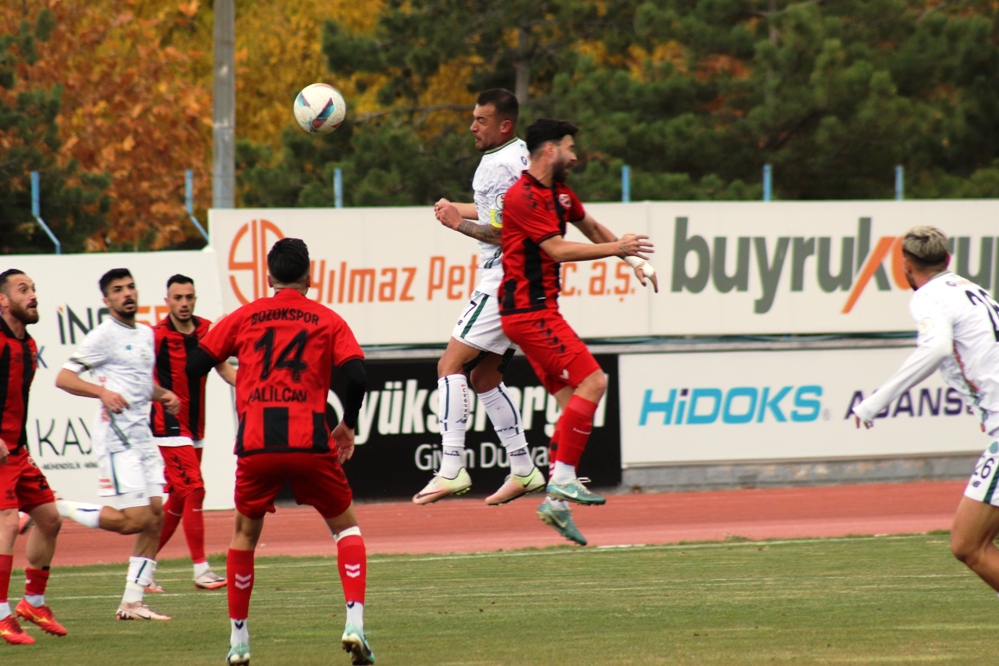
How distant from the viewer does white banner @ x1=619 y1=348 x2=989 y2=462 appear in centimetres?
1905

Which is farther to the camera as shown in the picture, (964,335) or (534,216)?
(534,216)

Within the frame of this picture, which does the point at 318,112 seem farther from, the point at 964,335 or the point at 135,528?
the point at 964,335

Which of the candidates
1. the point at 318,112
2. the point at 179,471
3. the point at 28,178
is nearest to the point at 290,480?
the point at 318,112

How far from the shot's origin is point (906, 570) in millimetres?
11984

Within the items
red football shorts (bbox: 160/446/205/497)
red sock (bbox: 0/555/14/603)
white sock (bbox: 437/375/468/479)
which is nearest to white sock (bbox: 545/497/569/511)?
white sock (bbox: 437/375/468/479)

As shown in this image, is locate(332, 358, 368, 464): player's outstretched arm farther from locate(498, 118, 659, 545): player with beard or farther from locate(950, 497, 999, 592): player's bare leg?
locate(950, 497, 999, 592): player's bare leg

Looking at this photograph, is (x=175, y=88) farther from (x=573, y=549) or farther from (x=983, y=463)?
(x=983, y=463)

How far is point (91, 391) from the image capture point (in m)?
9.96

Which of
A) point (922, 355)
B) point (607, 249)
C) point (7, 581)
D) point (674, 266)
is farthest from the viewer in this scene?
point (674, 266)

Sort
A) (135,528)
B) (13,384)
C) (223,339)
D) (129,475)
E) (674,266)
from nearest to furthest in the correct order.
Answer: (223,339) → (13,384) → (135,528) → (129,475) → (674,266)

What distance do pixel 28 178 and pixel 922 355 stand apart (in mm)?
17231

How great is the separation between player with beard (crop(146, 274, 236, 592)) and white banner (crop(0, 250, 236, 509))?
479cm

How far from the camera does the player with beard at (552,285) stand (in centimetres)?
864

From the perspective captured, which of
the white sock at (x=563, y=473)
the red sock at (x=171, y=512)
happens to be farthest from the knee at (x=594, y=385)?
Result: the red sock at (x=171, y=512)
